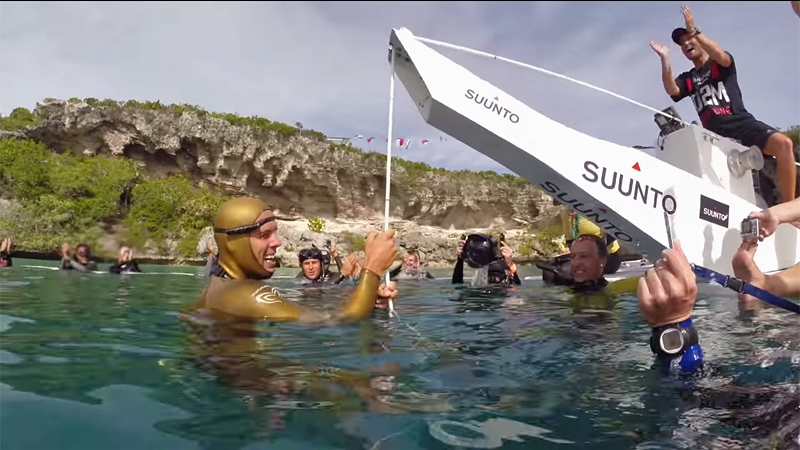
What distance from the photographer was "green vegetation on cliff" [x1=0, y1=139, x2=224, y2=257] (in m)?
27.0

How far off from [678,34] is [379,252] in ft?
10.4

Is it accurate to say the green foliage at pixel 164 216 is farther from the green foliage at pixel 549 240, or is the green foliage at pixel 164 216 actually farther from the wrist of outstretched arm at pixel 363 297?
the wrist of outstretched arm at pixel 363 297

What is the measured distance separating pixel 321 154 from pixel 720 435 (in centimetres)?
3614

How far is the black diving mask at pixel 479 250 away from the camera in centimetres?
661

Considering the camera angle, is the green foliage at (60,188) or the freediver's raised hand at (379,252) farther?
the green foliage at (60,188)

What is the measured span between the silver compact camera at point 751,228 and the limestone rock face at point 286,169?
111 ft

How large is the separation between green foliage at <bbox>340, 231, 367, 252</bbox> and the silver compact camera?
96.1 ft

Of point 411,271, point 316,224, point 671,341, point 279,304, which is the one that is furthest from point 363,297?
point 316,224

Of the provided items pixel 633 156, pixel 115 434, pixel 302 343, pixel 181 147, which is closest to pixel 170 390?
pixel 115 434

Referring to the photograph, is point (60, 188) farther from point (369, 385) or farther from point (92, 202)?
point (369, 385)

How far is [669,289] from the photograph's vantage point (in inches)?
74.0

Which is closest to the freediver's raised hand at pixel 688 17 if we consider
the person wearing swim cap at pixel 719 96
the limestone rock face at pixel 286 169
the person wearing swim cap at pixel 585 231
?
the person wearing swim cap at pixel 719 96

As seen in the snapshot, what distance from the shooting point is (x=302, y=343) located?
114 inches

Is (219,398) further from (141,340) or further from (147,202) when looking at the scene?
(147,202)
